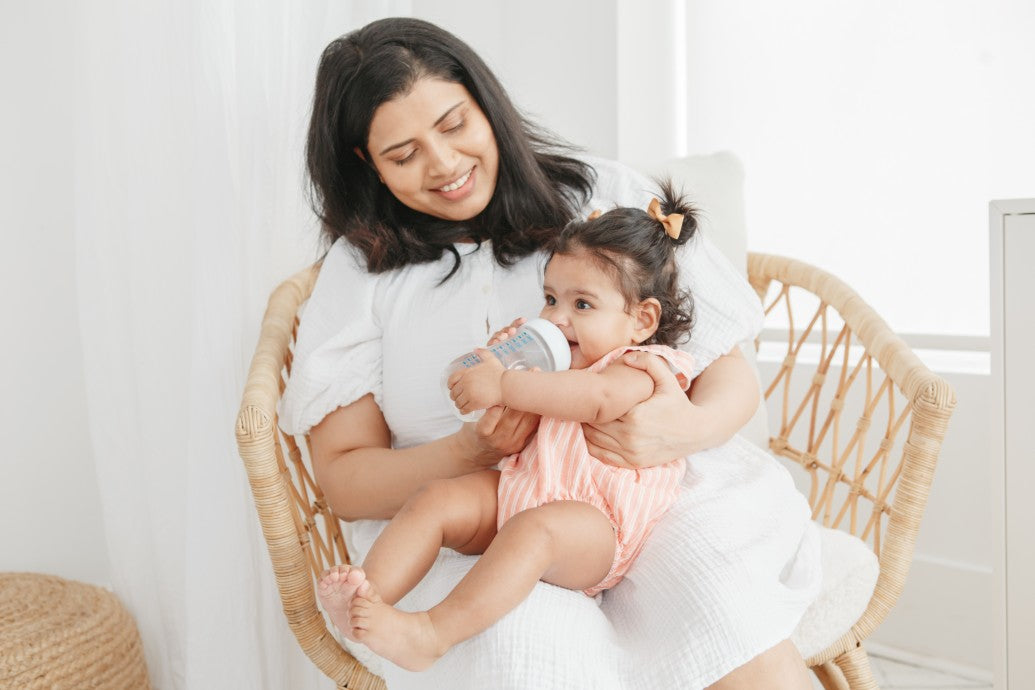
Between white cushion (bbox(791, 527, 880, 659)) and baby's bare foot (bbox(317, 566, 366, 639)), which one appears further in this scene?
white cushion (bbox(791, 527, 880, 659))

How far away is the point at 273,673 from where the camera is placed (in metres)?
1.47

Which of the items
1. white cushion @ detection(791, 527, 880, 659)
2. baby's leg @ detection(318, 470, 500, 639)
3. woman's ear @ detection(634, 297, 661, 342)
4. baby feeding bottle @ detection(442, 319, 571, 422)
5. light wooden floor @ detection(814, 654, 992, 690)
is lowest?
light wooden floor @ detection(814, 654, 992, 690)

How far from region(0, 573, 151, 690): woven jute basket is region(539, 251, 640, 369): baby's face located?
909 mm

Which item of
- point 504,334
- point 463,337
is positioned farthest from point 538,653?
point 463,337

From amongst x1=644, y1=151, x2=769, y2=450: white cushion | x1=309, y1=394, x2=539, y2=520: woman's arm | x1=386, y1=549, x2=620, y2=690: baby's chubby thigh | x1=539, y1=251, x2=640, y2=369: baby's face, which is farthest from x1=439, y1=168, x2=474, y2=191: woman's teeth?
x1=386, y1=549, x2=620, y2=690: baby's chubby thigh

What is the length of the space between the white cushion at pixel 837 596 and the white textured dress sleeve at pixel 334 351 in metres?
0.63

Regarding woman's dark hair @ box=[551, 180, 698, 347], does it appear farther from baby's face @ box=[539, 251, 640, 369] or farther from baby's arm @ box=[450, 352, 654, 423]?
baby's arm @ box=[450, 352, 654, 423]

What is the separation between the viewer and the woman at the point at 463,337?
1034mm

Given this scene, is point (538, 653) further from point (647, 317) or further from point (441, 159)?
point (441, 159)

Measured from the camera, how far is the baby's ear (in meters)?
1.20

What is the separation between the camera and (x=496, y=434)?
3.75 ft

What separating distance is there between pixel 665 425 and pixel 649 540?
0.13m

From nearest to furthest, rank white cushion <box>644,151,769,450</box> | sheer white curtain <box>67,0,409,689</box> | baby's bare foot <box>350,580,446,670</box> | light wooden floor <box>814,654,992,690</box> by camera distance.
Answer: baby's bare foot <box>350,580,446,670</box>, sheer white curtain <box>67,0,409,689</box>, white cushion <box>644,151,769,450</box>, light wooden floor <box>814,654,992,690</box>

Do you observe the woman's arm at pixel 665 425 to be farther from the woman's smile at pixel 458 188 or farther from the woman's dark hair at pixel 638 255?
the woman's smile at pixel 458 188
